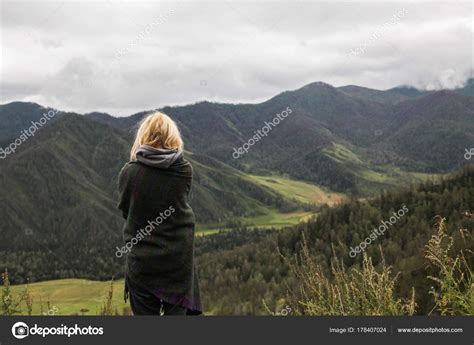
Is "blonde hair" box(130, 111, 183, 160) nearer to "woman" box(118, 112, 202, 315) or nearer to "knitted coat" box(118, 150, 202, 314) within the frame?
"woman" box(118, 112, 202, 315)

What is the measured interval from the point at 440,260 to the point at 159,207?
371cm

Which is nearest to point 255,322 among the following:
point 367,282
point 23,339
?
point 367,282

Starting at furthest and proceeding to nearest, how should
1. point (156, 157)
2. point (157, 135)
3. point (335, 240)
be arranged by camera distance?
point (335, 240) < point (157, 135) < point (156, 157)

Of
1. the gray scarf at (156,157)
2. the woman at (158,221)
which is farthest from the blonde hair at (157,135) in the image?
the gray scarf at (156,157)

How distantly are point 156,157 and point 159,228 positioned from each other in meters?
0.99

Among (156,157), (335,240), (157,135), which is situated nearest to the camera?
(156,157)

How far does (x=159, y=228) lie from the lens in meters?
6.95

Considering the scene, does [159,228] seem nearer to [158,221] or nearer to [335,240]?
[158,221]

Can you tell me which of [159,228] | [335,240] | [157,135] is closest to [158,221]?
[159,228]

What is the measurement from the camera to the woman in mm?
6773

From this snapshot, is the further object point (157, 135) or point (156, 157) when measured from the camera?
point (157, 135)

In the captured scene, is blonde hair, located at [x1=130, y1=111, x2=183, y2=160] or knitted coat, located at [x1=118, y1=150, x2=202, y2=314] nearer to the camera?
knitted coat, located at [x1=118, y1=150, x2=202, y2=314]

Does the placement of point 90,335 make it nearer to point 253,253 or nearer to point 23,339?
point 23,339

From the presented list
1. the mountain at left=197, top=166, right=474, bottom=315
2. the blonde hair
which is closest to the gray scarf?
the blonde hair
